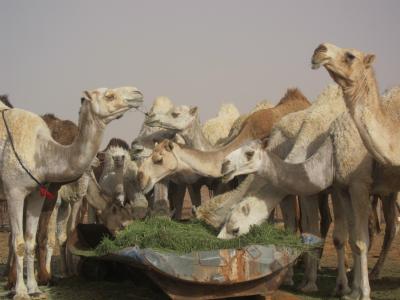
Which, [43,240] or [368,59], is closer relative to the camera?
[368,59]

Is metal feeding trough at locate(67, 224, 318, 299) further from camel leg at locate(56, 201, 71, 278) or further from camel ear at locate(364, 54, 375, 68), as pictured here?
camel leg at locate(56, 201, 71, 278)

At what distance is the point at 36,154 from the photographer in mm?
8609

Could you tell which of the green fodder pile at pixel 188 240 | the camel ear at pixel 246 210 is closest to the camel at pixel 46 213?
the green fodder pile at pixel 188 240

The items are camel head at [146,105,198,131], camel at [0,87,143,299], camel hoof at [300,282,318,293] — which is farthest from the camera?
camel head at [146,105,198,131]

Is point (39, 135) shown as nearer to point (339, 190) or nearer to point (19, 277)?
point (19, 277)

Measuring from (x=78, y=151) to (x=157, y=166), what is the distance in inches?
69.7

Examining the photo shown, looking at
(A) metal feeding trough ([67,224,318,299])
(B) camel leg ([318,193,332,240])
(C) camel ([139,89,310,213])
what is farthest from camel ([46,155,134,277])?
(B) camel leg ([318,193,332,240])

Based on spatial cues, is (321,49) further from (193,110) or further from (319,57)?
(193,110)

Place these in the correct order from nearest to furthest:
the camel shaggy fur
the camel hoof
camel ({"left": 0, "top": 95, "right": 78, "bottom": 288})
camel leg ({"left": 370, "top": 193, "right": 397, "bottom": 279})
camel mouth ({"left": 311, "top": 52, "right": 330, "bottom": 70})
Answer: camel mouth ({"left": 311, "top": 52, "right": 330, "bottom": 70}) < the camel hoof < camel ({"left": 0, "top": 95, "right": 78, "bottom": 288}) < camel leg ({"left": 370, "top": 193, "right": 397, "bottom": 279}) < the camel shaggy fur

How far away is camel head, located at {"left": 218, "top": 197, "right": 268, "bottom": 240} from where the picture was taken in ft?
26.0

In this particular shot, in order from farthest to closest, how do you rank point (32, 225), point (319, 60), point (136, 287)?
point (136, 287)
point (32, 225)
point (319, 60)

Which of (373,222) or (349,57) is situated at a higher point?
(349,57)

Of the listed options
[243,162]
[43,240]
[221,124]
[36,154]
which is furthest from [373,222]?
[36,154]

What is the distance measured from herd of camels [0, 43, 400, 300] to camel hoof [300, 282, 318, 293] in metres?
0.02
